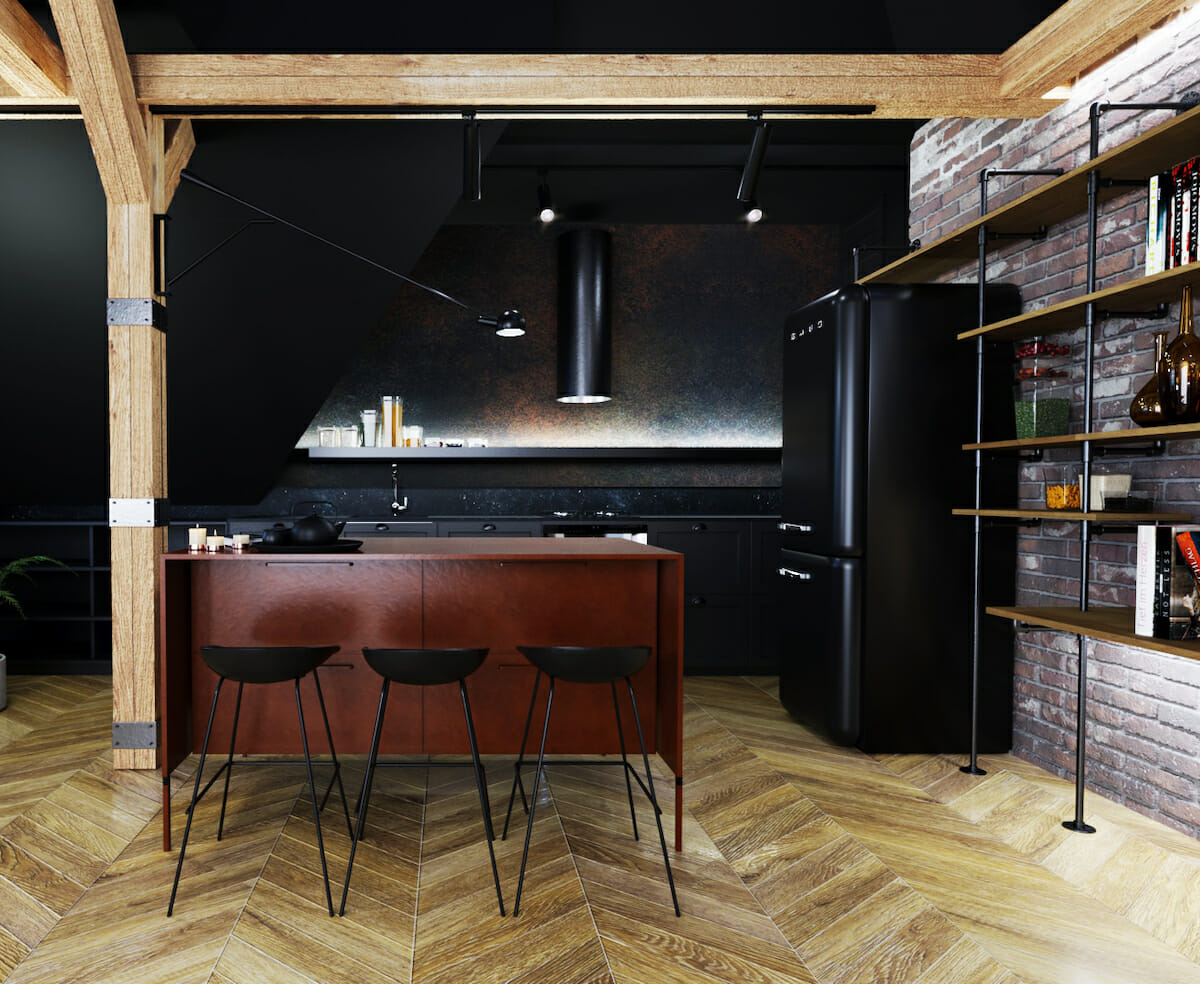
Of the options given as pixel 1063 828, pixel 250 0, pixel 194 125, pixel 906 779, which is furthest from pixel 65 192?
pixel 1063 828

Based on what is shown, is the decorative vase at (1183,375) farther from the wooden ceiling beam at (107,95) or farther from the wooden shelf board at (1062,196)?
the wooden ceiling beam at (107,95)

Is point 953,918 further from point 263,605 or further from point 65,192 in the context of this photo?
point 65,192

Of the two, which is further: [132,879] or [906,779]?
[906,779]

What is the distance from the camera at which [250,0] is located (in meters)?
3.31

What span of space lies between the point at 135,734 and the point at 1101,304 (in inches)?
165

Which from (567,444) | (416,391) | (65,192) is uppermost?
(65,192)

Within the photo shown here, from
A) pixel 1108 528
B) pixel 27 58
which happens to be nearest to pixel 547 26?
A: pixel 27 58

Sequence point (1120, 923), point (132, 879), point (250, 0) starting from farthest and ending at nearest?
point (250, 0)
point (132, 879)
point (1120, 923)

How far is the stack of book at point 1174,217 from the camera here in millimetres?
2463

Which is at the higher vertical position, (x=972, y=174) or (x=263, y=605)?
(x=972, y=174)

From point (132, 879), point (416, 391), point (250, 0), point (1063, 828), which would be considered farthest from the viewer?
point (416, 391)

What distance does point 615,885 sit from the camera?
2398 mm

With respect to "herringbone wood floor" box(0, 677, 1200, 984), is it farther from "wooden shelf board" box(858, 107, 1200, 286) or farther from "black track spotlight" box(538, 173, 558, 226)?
"black track spotlight" box(538, 173, 558, 226)

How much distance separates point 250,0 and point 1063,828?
4530 mm
